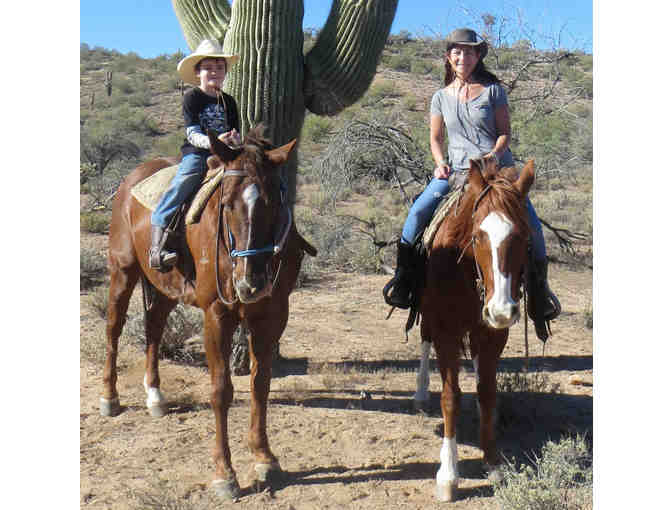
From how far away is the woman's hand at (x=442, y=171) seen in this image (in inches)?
185

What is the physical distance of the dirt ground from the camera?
469 cm

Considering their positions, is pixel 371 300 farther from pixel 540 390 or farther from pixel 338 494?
pixel 338 494

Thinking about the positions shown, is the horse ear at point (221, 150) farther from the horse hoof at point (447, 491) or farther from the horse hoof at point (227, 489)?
the horse hoof at point (447, 491)

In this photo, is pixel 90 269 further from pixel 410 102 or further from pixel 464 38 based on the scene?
pixel 410 102

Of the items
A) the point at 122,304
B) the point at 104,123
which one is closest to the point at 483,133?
the point at 122,304

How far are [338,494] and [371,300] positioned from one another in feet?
19.3

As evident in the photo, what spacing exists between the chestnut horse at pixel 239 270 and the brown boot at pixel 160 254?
0.41ft

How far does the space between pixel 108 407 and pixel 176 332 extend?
1669 millimetres

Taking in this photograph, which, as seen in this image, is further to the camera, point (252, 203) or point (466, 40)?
point (466, 40)

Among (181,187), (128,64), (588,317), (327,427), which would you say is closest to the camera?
(181,187)

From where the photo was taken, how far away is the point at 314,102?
6.84m

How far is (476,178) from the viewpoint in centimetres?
404

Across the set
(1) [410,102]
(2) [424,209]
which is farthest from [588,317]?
(1) [410,102]

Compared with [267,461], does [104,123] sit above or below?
above
